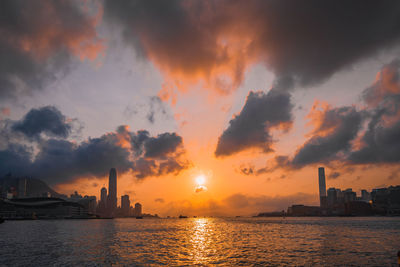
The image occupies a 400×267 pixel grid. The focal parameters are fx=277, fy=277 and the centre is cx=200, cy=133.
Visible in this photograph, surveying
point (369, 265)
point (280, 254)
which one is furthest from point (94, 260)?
point (369, 265)

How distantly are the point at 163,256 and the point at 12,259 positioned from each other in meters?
29.2

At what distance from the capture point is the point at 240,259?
53469 millimetres

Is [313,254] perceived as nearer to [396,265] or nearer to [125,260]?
[396,265]

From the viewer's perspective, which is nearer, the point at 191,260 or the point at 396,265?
the point at 396,265

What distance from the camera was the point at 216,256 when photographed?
5822 cm

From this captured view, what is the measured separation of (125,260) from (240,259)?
22.3m

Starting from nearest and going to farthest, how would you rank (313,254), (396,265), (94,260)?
(396,265), (94,260), (313,254)

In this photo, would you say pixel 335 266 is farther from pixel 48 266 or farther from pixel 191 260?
pixel 48 266

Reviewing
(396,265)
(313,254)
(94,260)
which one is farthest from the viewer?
(313,254)

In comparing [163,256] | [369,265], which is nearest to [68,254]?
[163,256]

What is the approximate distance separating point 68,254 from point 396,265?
207 feet

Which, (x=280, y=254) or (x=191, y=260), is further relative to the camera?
(x=280, y=254)

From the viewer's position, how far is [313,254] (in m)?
57.6

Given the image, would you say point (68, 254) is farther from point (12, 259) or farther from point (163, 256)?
point (163, 256)
